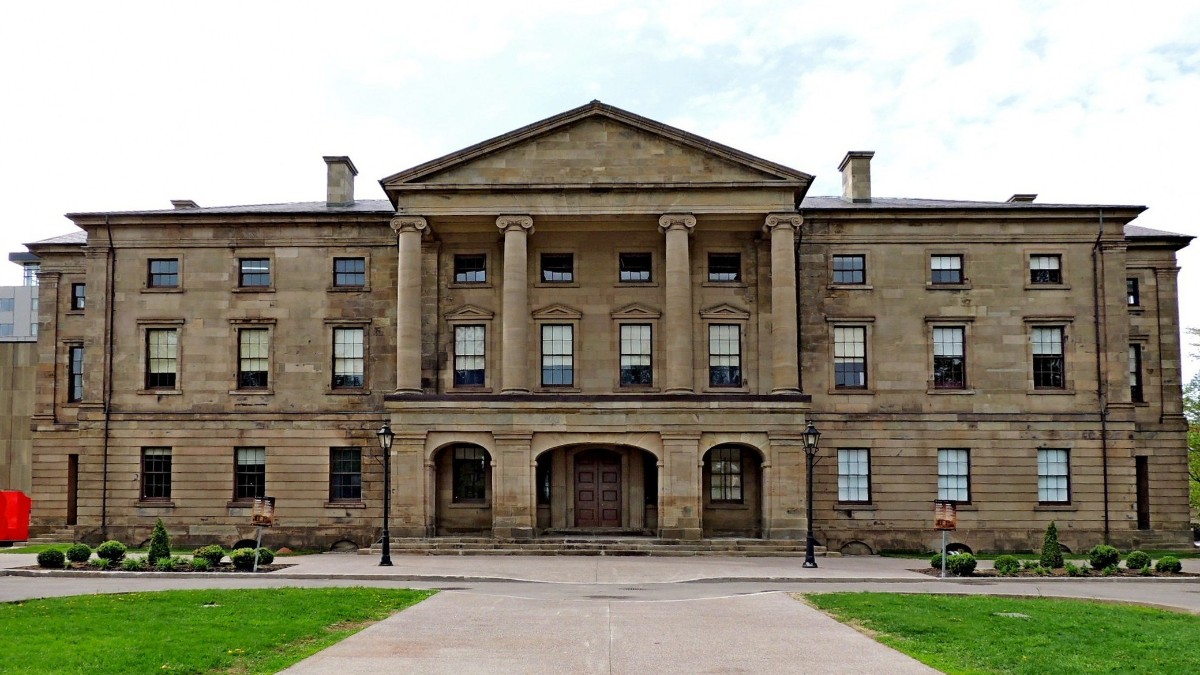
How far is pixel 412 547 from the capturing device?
35.5 metres

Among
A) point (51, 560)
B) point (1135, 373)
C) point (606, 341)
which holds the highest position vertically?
point (606, 341)

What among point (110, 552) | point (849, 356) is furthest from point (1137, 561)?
point (110, 552)

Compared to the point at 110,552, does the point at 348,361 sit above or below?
above

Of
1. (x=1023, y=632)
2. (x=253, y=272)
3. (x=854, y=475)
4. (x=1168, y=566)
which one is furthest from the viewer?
(x=253, y=272)

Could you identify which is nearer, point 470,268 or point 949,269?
point 949,269

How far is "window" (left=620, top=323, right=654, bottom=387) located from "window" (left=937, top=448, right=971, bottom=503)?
11.3m

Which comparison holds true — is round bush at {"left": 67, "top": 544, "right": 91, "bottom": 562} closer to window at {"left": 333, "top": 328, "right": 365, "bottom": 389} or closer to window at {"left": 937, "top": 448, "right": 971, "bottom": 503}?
window at {"left": 333, "top": 328, "right": 365, "bottom": 389}

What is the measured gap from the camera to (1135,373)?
44125mm

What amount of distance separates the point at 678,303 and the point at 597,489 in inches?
308

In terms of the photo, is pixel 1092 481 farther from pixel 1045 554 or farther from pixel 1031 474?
pixel 1045 554

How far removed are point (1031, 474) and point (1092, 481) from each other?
2244 millimetres

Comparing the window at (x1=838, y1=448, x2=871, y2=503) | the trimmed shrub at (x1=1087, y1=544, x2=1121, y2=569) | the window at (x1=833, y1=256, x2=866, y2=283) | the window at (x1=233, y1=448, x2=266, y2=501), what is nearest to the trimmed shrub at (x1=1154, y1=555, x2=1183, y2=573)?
the trimmed shrub at (x1=1087, y1=544, x2=1121, y2=569)

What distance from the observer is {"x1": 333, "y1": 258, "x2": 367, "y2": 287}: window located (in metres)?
41.2

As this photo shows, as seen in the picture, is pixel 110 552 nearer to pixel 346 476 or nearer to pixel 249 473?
pixel 249 473
